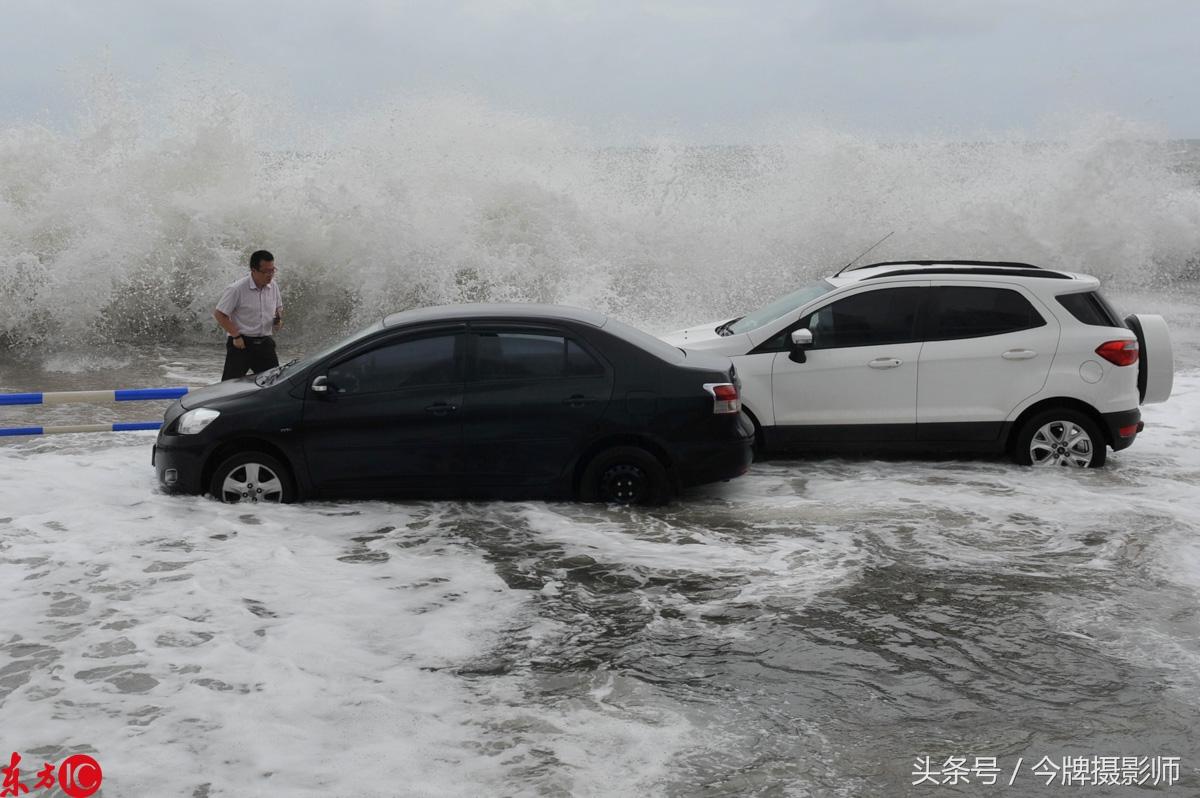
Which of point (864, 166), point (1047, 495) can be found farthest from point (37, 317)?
point (864, 166)

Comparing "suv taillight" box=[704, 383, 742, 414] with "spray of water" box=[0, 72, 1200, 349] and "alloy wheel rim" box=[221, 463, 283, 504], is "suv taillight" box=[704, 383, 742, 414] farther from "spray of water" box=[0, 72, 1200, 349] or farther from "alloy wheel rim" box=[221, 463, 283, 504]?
"spray of water" box=[0, 72, 1200, 349]

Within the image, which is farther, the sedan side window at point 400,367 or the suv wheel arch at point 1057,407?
the suv wheel arch at point 1057,407

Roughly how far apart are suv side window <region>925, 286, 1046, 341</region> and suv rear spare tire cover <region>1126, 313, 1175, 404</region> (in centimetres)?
95

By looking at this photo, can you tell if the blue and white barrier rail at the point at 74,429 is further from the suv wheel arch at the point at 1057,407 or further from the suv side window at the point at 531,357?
the suv wheel arch at the point at 1057,407

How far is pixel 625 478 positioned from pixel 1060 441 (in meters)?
3.87

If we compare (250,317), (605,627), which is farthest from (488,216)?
(605,627)

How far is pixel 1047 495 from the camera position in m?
8.74

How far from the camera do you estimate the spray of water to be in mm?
17875

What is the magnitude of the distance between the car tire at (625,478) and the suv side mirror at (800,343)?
6.19 feet

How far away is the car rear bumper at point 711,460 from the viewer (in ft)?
26.9

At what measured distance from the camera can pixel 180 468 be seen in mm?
8086

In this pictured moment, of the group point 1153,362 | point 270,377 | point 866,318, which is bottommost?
point 270,377

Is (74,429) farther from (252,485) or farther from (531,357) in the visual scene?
(531,357)

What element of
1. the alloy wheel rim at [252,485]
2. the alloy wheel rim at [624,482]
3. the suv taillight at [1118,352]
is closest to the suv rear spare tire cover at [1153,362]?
the suv taillight at [1118,352]
